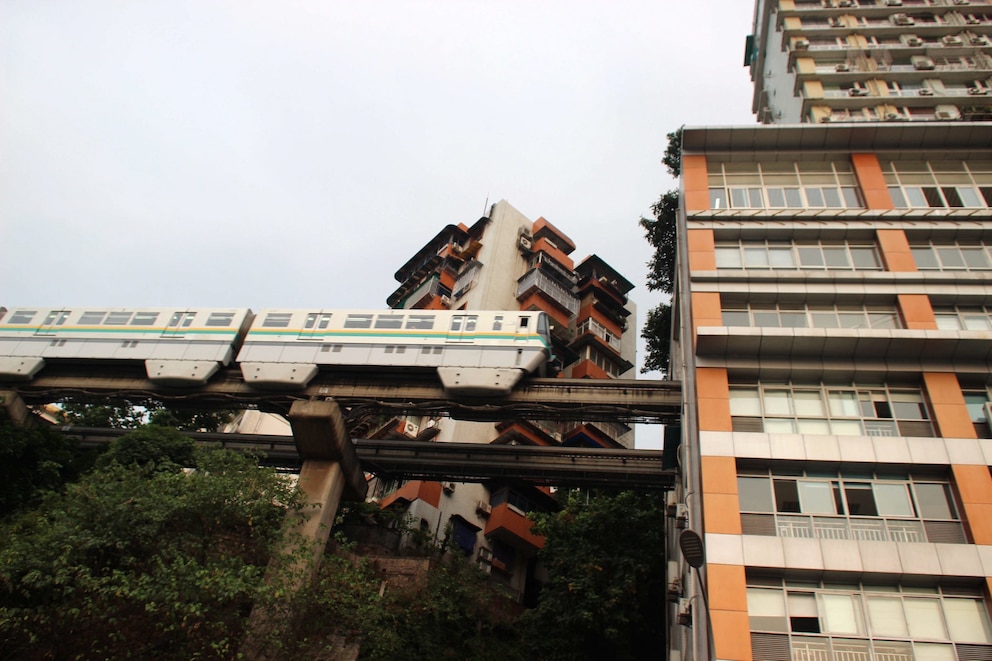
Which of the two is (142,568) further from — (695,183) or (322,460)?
(695,183)

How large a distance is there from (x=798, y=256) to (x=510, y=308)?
61.9 feet

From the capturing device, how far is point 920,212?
19844 millimetres

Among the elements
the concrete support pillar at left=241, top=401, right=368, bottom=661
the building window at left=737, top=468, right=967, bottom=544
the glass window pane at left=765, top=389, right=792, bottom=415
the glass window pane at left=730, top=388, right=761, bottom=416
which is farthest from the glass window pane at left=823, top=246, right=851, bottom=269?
the concrete support pillar at left=241, top=401, right=368, bottom=661

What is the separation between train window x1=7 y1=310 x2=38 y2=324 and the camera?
29.8 metres

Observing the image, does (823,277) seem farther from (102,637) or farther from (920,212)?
(102,637)

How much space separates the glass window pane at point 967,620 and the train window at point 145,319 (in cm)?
2783

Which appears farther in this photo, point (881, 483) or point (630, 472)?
point (630, 472)

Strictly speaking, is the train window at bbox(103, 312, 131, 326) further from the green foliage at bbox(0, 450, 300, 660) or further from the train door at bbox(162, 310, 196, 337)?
the green foliage at bbox(0, 450, 300, 660)

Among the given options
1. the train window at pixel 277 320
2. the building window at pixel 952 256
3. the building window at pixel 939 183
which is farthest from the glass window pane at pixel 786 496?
the train window at pixel 277 320

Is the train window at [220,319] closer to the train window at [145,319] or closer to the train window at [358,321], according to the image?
the train window at [145,319]

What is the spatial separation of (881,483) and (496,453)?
44.6 ft

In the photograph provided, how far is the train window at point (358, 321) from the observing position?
2653 cm

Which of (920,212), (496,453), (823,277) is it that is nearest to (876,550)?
(823,277)

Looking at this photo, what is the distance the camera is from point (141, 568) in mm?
15672
